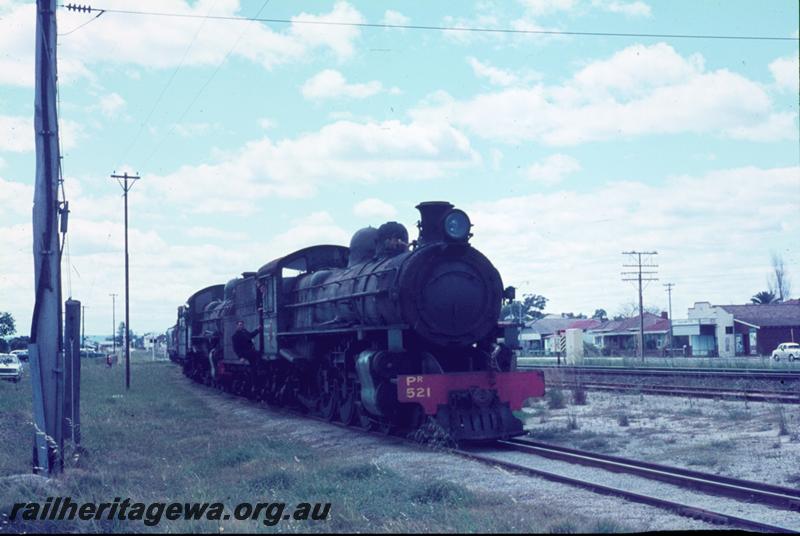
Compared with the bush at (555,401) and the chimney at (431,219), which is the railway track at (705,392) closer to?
the bush at (555,401)

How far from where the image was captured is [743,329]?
216 feet

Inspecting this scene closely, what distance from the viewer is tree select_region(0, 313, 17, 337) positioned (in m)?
86.7

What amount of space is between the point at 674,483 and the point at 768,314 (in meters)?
61.2

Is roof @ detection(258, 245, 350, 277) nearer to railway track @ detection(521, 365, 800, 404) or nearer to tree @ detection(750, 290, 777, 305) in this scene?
railway track @ detection(521, 365, 800, 404)

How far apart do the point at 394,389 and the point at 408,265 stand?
7.11ft

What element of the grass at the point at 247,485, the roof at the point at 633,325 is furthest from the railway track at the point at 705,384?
the roof at the point at 633,325

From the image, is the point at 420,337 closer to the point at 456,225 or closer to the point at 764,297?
the point at 456,225

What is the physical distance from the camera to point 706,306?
2837 inches

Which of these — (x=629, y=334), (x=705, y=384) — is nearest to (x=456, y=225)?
(x=705, y=384)

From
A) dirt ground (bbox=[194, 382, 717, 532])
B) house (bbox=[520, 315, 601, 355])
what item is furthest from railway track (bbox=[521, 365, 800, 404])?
house (bbox=[520, 315, 601, 355])

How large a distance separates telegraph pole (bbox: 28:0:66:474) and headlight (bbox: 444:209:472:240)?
6114mm

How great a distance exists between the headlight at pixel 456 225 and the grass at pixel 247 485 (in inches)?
157

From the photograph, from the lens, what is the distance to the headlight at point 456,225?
14.6 metres

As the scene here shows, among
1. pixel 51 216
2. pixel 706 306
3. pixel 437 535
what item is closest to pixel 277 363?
pixel 51 216
